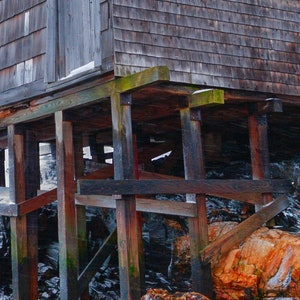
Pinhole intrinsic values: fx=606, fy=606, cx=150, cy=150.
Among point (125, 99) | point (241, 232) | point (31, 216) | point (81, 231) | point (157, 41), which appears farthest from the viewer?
point (81, 231)

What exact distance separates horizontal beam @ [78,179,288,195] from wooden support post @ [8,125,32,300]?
8.79 ft

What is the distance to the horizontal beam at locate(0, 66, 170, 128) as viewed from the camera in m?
6.74

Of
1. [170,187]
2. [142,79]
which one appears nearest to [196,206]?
[170,187]

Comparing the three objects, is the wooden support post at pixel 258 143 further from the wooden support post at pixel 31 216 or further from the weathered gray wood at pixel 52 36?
the wooden support post at pixel 31 216

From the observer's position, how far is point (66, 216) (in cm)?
803

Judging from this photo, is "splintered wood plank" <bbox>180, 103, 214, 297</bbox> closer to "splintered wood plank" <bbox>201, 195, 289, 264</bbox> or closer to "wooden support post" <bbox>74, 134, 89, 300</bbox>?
"splintered wood plank" <bbox>201, 195, 289, 264</bbox>

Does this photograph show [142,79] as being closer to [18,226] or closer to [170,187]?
[170,187]

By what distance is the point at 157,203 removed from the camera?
8000mm

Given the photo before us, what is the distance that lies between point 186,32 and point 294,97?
2317 mm

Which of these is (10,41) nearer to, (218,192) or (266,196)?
(218,192)

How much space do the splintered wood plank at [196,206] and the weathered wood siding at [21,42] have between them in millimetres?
2199

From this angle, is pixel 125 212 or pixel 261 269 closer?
Result: pixel 125 212

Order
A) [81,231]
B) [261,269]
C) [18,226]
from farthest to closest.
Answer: [81,231]
[18,226]
[261,269]

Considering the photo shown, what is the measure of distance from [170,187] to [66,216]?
1.53 metres
